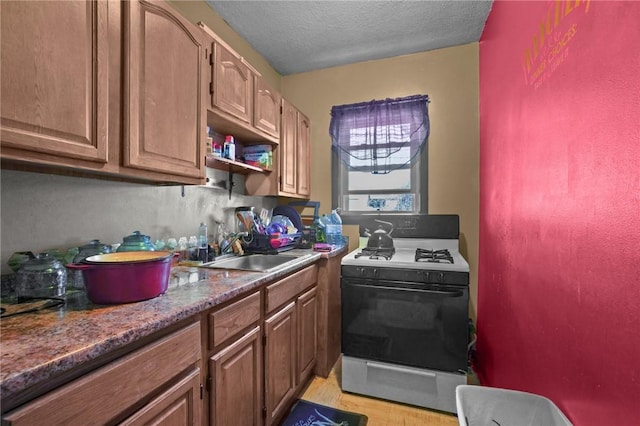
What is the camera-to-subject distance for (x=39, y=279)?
0.94 m

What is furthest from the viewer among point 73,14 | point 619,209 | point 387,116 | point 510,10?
point 387,116

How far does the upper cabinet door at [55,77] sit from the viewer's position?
76 cm

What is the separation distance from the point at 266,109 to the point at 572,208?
184cm

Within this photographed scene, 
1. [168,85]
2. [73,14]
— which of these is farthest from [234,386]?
[73,14]

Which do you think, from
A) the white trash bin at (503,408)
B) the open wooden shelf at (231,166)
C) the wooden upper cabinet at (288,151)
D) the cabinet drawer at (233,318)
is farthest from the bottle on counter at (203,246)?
the white trash bin at (503,408)

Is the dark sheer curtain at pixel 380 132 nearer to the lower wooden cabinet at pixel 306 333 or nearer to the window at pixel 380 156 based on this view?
the window at pixel 380 156

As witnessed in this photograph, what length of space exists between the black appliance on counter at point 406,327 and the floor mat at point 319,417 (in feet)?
0.69

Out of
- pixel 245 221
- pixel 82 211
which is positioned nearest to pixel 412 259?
pixel 245 221

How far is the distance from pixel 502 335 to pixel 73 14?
7.93 ft

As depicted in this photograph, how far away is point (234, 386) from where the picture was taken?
1155 mm

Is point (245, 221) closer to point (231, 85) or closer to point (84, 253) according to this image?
point (231, 85)

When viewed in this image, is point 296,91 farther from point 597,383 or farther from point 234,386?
point 597,383

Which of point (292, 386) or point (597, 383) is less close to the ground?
point (597, 383)

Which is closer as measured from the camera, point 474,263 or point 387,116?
point 474,263
